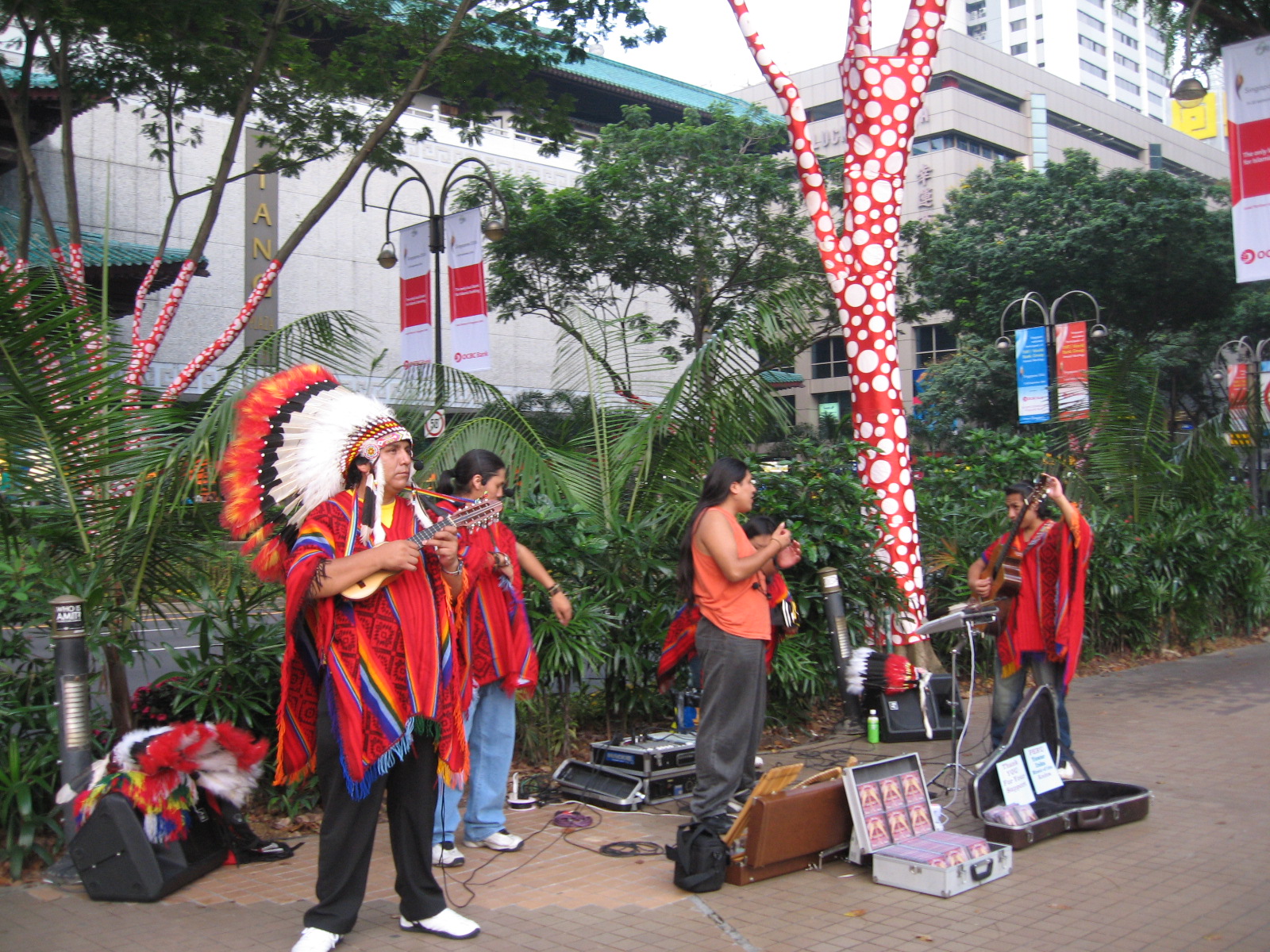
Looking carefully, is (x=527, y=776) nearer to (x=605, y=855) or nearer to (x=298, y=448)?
(x=605, y=855)

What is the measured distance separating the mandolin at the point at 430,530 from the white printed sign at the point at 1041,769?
2.97 meters

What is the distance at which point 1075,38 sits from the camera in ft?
288

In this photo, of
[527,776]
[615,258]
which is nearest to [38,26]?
[527,776]

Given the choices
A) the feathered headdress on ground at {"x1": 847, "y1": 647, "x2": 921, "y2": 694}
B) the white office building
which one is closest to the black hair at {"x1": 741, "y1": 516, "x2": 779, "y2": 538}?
the feathered headdress on ground at {"x1": 847, "y1": 647, "x2": 921, "y2": 694}

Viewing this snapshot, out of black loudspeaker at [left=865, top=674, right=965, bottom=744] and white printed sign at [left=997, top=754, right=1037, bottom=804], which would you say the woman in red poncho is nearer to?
white printed sign at [left=997, top=754, right=1037, bottom=804]

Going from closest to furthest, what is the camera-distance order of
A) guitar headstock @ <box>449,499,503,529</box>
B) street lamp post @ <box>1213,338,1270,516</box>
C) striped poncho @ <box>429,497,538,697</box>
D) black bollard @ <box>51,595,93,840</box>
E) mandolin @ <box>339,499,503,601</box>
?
mandolin @ <box>339,499,503,601</box>
guitar headstock @ <box>449,499,503,529</box>
black bollard @ <box>51,595,93,840</box>
striped poncho @ <box>429,497,538,697</box>
street lamp post @ <box>1213,338,1270,516</box>

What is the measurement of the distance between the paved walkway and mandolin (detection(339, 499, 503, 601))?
1.33 m

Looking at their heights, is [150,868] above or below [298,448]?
below

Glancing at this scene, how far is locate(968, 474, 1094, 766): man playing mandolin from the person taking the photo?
19.2 feet

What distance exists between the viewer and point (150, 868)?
4.42 meters

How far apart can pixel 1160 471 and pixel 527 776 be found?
8.75 meters

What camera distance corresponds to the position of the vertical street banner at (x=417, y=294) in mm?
12695

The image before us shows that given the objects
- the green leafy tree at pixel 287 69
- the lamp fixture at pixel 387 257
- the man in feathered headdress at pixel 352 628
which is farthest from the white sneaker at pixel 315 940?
the lamp fixture at pixel 387 257

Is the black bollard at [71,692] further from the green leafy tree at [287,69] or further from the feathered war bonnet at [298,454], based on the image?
the green leafy tree at [287,69]
